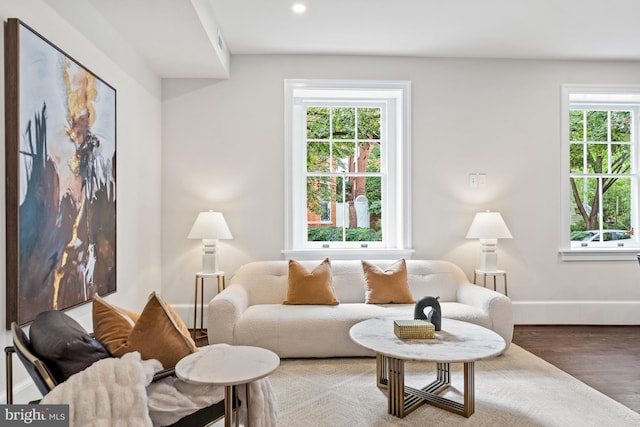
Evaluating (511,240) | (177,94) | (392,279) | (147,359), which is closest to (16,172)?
(147,359)

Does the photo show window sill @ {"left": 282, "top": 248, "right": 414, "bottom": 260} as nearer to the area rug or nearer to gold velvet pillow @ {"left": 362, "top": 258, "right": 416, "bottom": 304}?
gold velvet pillow @ {"left": 362, "top": 258, "right": 416, "bottom": 304}

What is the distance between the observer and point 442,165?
4.34 m

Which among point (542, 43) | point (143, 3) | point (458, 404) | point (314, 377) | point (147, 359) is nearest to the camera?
point (147, 359)

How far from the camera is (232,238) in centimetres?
418

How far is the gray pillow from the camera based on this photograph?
1592 millimetres

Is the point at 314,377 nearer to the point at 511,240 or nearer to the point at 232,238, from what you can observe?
the point at 232,238

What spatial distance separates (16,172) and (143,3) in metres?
1.40

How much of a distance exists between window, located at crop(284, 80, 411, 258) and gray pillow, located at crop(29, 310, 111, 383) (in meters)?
2.84

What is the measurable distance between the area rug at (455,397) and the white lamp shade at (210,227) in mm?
1313

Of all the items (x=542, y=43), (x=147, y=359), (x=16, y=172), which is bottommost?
(x=147, y=359)

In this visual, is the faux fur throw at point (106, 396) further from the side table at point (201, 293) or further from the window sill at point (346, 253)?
the window sill at point (346, 253)

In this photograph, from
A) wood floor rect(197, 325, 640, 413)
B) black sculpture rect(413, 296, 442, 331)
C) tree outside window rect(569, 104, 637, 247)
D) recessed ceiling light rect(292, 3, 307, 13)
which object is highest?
recessed ceiling light rect(292, 3, 307, 13)

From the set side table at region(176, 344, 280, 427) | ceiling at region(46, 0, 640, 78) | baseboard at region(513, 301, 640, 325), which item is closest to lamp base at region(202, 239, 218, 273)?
ceiling at region(46, 0, 640, 78)

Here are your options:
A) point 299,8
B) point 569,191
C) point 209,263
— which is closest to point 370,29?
point 299,8
